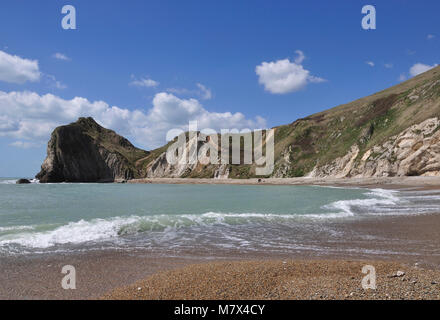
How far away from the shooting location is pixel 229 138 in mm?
114250

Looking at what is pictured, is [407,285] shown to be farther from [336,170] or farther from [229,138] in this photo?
[229,138]

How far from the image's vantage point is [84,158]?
112375mm

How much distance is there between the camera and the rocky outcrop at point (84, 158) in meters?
105

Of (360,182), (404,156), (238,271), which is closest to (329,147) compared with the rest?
(360,182)

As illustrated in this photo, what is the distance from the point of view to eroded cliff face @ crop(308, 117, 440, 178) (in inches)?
1829

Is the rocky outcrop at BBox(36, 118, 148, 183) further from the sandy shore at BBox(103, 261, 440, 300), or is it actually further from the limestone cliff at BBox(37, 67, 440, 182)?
the sandy shore at BBox(103, 261, 440, 300)

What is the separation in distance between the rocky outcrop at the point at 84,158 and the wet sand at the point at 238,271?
111 m

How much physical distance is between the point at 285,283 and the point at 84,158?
121 metres

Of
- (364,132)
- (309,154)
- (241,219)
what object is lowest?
(241,219)

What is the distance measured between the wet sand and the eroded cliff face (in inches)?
1797

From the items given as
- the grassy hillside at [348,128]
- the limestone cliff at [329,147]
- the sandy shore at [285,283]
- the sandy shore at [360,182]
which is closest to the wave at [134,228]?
the sandy shore at [285,283]

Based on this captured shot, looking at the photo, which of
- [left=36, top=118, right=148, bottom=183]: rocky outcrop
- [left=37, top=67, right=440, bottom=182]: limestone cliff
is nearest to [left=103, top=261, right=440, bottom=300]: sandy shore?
[left=37, top=67, right=440, bottom=182]: limestone cliff
